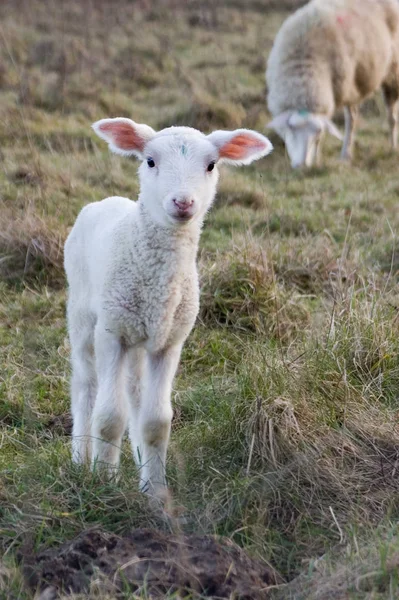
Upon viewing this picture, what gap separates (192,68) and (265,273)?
6956mm

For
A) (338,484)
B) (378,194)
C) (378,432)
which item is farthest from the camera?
(378,194)

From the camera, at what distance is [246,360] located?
13.5 feet

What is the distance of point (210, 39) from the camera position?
42.7ft

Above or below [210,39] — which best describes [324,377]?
above

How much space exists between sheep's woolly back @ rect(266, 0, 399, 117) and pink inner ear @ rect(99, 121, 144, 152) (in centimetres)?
585

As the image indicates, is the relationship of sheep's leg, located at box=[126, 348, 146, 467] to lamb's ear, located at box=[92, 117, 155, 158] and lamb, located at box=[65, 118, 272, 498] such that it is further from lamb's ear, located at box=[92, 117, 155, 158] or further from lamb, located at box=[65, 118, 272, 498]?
lamb's ear, located at box=[92, 117, 155, 158]

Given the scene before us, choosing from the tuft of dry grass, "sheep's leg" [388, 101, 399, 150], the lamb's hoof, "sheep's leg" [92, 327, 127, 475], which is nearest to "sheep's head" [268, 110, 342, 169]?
"sheep's leg" [388, 101, 399, 150]

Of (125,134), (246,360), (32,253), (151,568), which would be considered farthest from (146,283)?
(32,253)

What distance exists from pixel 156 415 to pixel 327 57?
6794mm

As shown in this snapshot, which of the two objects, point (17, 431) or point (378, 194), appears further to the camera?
point (378, 194)

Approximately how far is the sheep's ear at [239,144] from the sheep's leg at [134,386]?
802mm

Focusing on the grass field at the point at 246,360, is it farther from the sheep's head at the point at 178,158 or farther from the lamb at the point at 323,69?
the sheep's head at the point at 178,158

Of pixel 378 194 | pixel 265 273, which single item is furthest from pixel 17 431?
pixel 378 194

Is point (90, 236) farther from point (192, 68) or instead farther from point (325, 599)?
point (192, 68)
